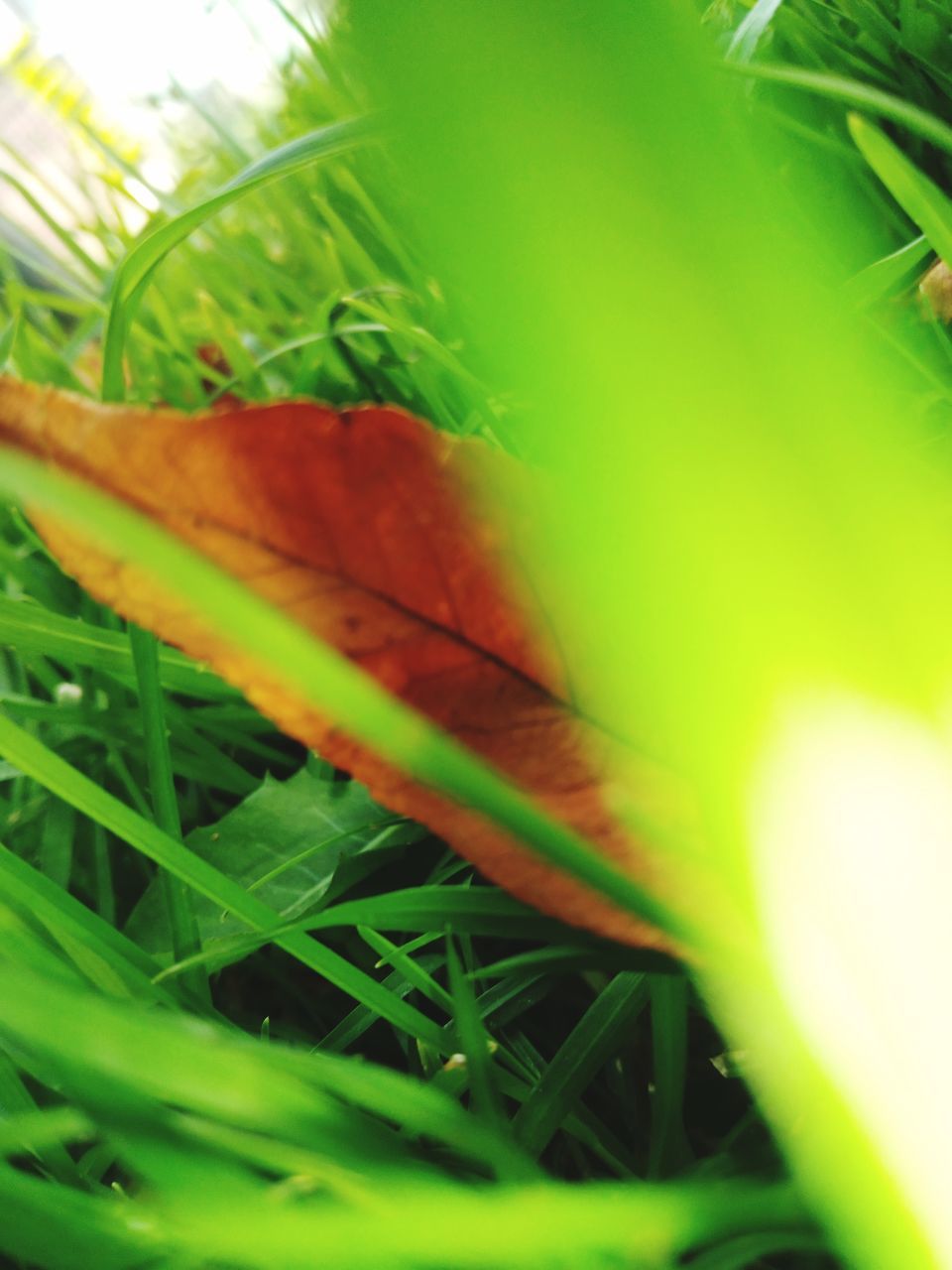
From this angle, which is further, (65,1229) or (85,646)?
(85,646)

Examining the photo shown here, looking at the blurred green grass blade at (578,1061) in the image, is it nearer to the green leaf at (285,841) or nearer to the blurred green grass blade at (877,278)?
the green leaf at (285,841)

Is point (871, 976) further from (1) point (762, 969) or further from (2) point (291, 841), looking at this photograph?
(2) point (291, 841)

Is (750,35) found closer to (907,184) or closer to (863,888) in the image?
(907,184)

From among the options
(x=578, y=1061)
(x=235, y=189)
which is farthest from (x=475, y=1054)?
(x=235, y=189)

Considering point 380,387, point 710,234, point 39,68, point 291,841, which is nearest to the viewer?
point 710,234

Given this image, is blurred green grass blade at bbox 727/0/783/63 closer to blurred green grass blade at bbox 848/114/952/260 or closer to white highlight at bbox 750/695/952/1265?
blurred green grass blade at bbox 848/114/952/260

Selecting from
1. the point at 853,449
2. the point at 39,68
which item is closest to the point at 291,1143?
the point at 853,449
